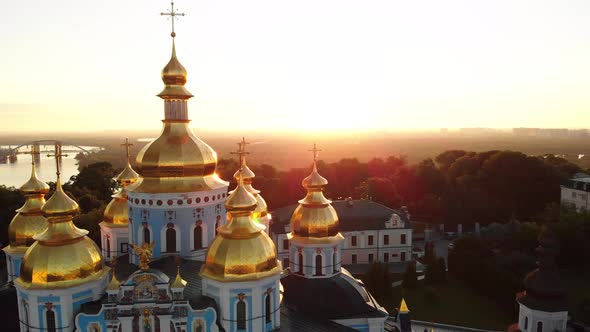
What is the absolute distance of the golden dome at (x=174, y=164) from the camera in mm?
15773

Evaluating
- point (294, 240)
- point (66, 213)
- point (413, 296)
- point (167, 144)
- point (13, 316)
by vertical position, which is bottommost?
point (413, 296)

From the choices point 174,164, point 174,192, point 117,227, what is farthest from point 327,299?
point 117,227

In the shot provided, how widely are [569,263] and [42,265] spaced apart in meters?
32.9

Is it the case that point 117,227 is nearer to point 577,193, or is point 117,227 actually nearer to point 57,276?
point 57,276

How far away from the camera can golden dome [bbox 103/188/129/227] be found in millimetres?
18594

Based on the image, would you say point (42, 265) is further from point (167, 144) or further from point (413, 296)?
point (413, 296)

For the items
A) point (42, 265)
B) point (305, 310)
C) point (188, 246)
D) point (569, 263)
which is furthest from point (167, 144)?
point (569, 263)

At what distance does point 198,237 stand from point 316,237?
4.60 metres

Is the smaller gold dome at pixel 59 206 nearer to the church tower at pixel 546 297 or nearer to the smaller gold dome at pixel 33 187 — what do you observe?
the smaller gold dome at pixel 33 187

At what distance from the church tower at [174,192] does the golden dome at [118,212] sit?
95.7 inches

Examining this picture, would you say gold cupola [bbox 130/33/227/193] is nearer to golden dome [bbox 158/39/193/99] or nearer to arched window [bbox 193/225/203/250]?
golden dome [bbox 158/39/193/99]

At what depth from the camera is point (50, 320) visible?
43.4ft

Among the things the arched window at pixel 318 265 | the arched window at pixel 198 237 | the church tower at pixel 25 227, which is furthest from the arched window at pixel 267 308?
the church tower at pixel 25 227

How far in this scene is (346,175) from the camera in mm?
56781
